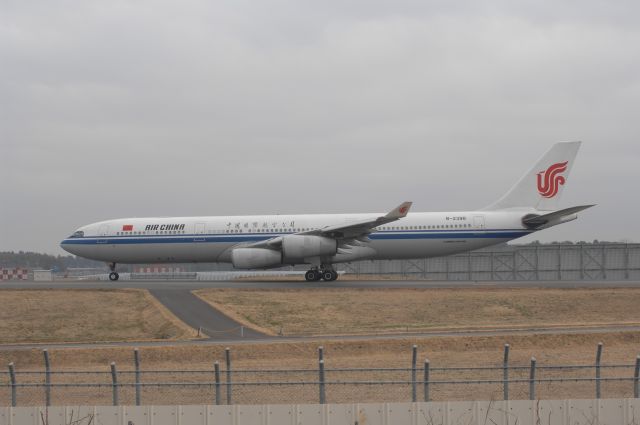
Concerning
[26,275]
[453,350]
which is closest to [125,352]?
[453,350]

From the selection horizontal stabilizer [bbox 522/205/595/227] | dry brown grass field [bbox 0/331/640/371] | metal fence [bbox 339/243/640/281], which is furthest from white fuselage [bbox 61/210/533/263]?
metal fence [bbox 339/243/640/281]

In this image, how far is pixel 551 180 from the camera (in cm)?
4488

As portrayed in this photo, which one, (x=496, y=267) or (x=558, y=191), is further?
(x=496, y=267)

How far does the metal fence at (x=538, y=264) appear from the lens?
63469 millimetres

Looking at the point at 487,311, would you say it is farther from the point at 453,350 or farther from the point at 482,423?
the point at 482,423

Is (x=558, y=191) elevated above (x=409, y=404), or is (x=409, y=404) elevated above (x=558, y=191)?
(x=558, y=191)

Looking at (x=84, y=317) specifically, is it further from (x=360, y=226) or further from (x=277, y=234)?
(x=360, y=226)

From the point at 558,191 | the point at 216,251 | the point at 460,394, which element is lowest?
the point at 460,394

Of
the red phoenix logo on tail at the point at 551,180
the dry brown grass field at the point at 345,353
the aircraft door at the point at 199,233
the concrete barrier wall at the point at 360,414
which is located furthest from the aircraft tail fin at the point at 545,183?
the concrete barrier wall at the point at 360,414

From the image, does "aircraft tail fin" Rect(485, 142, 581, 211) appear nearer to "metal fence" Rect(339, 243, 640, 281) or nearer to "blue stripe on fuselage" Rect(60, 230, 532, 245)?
"blue stripe on fuselage" Rect(60, 230, 532, 245)

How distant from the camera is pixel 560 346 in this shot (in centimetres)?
2475

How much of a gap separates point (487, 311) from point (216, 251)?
17777 mm

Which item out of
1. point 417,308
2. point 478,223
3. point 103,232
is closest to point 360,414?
point 417,308

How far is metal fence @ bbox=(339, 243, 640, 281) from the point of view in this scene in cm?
6347
